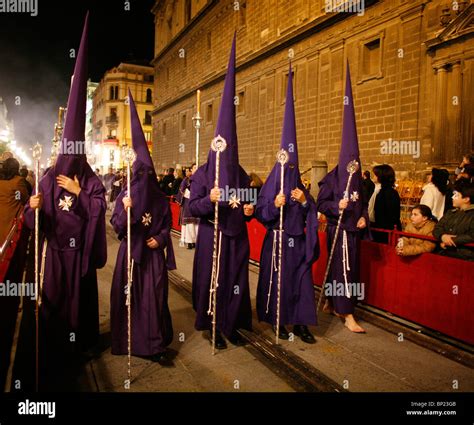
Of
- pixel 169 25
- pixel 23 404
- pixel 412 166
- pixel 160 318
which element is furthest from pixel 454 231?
pixel 169 25

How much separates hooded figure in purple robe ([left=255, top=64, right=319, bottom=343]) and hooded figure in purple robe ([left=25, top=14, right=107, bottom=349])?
2.04m

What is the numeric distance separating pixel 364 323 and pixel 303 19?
16.5 metres

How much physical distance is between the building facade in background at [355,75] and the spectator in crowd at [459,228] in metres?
8.23

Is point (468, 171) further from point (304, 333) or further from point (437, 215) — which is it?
point (304, 333)

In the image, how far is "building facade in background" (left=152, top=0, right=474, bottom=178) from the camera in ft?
42.4

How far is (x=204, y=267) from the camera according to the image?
5234mm

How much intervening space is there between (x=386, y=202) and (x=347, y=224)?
1.51 meters

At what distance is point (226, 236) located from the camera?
518 cm

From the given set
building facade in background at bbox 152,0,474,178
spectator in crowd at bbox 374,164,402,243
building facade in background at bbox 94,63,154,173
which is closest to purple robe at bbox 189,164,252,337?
spectator in crowd at bbox 374,164,402,243

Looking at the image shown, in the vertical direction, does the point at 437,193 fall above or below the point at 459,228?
above

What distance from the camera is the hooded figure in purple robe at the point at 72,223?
4434 millimetres

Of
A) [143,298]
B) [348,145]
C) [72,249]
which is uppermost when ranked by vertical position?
[348,145]

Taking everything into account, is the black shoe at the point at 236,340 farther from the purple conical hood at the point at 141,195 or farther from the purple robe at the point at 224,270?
the purple conical hood at the point at 141,195

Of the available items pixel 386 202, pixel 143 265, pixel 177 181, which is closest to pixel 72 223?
pixel 143 265
